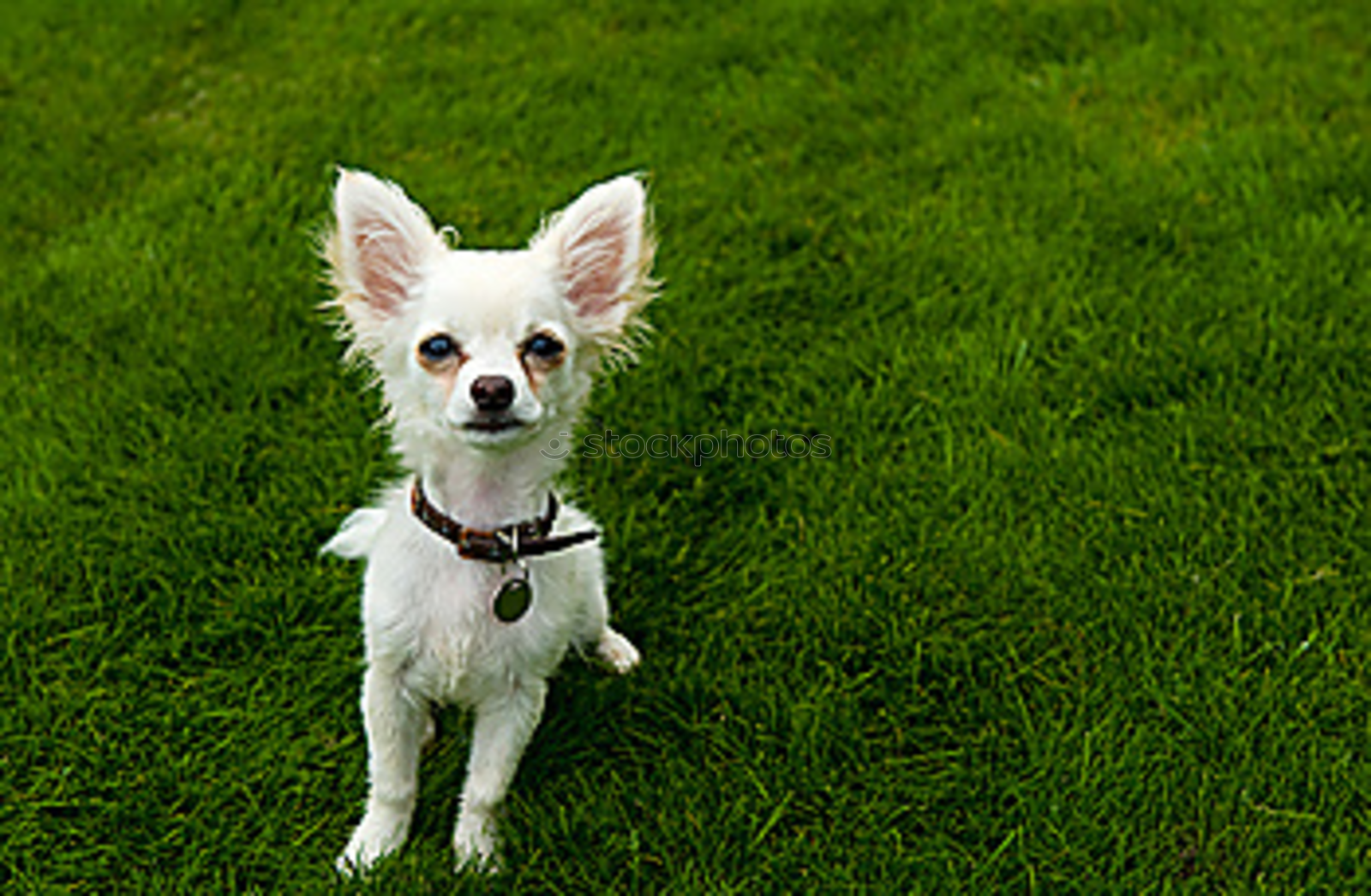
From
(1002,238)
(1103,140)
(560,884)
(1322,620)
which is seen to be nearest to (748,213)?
(1002,238)

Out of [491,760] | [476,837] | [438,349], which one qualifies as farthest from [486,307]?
[476,837]

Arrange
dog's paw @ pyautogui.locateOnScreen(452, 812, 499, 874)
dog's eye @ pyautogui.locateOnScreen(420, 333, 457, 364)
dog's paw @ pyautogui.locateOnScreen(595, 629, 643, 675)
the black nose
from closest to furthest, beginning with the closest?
the black nose → dog's eye @ pyautogui.locateOnScreen(420, 333, 457, 364) → dog's paw @ pyautogui.locateOnScreen(452, 812, 499, 874) → dog's paw @ pyautogui.locateOnScreen(595, 629, 643, 675)

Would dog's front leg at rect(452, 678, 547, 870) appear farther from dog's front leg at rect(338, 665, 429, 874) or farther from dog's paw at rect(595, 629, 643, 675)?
dog's paw at rect(595, 629, 643, 675)

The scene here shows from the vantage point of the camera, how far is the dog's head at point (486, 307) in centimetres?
198

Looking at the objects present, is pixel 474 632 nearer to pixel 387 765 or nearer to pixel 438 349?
pixel 387 765

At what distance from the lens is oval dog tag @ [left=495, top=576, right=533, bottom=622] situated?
222 cm

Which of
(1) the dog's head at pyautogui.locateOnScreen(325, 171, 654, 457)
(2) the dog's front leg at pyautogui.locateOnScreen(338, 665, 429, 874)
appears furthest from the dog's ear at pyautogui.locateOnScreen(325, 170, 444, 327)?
(2) the dog's front leg at pyautogui.locateOnScreen(338, 665, 429, 874)

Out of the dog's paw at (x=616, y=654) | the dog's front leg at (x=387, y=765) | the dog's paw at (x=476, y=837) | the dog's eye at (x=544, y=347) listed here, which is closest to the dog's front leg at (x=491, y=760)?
the dog's paw at (x=476, y=837)

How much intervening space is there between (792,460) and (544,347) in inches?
59.2

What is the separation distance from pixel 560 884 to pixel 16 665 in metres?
1.40

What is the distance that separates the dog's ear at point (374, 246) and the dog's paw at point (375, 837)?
3.44 feet

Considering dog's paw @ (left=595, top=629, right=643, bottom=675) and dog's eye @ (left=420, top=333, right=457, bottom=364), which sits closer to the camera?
dog's eye @ (left=420, top=333, right=457, bottom=364)

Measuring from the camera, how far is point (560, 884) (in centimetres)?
244

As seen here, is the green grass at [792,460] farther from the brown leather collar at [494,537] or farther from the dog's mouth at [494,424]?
the dog's mouth at [494,424]
